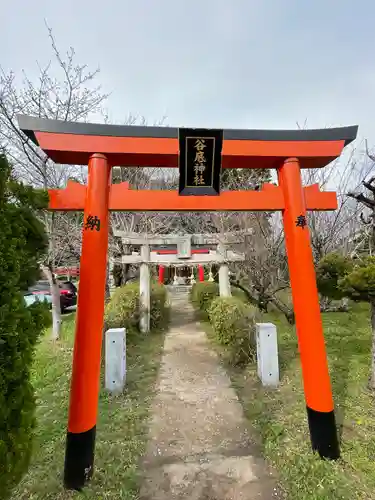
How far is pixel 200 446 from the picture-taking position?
3.37 meters

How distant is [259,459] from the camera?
3.10 m

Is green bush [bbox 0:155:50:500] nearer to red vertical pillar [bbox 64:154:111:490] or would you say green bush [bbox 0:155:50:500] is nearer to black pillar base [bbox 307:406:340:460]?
red vertical pillar [bbox 64:154:111:490]

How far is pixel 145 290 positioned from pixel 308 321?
685 centimetres

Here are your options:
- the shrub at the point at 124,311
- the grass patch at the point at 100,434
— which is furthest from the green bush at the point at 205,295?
the grass patch at the point at 100,434

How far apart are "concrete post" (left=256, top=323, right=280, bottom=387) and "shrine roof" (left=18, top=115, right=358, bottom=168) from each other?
114 inches

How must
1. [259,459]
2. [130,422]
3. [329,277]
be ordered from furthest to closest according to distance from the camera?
[329,277] < [130,422] < [259,459]

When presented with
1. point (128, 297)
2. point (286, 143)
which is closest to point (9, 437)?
point (286, 143)

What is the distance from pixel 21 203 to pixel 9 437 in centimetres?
166

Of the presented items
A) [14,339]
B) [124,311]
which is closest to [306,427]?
[14,339]

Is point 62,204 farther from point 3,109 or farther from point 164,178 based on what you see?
point 164,178

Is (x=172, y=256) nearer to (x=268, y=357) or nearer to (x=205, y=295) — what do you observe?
(x=205, y=295)

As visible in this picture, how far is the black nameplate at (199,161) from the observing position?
315 cm

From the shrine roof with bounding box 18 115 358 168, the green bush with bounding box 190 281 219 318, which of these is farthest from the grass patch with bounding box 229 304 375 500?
the green bush with bounding box 190 281 219 318

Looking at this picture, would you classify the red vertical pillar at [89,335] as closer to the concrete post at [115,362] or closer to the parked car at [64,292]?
the concrete post at [115,362]
